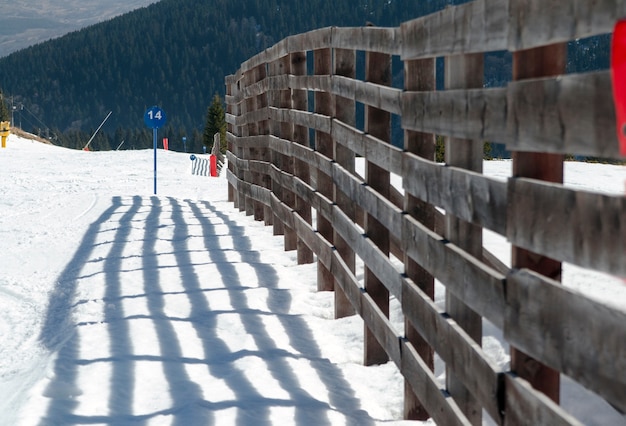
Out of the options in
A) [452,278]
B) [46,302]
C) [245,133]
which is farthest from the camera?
[245,133]

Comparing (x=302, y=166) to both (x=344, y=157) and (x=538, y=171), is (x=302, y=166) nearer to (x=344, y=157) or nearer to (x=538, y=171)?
(x=344, y=157)

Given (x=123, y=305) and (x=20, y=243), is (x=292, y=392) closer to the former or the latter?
(x=123, y=305)

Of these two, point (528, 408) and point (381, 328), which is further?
point (381, 328)

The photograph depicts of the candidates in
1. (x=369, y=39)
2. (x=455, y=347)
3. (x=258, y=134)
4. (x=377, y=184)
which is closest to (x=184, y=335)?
(x=377, y=184)

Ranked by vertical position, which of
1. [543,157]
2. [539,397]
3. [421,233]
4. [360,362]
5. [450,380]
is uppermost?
[543,157]

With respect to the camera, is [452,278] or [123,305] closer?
[452,278]

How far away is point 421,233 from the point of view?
3959 mm

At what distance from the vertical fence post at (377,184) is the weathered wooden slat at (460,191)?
0.96 meters

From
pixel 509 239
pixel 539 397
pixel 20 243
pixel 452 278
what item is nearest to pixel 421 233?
pixel 452 278

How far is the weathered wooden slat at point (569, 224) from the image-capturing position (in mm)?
2002

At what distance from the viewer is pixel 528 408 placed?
2564mm

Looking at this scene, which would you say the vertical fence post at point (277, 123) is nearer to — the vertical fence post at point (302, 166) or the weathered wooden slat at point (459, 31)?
the vertical fence post at point (302, 166)

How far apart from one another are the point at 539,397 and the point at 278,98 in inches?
279

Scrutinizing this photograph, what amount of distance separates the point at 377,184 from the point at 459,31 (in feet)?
6.78
